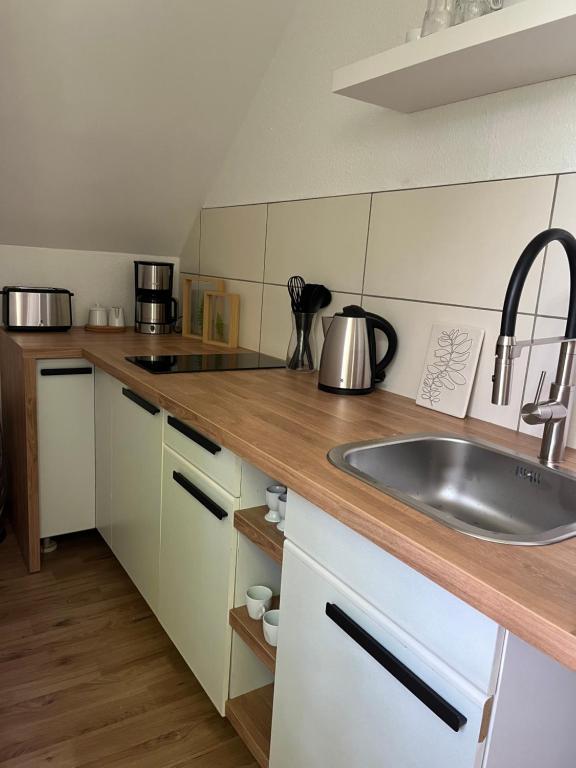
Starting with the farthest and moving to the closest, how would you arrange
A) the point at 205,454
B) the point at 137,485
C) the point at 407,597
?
the point at 137,485
the point at 205,454
the point at 407,597

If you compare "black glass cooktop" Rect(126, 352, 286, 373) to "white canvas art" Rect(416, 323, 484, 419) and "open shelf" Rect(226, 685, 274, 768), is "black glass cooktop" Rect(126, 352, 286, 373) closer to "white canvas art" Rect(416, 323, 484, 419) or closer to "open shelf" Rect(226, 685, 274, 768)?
"white canvas art" Rect(416, 323, 484, 419)

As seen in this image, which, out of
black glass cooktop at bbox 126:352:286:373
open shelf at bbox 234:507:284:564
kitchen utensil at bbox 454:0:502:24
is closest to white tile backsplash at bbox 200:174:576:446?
black glass cooktop at bbox 126:352:286:373

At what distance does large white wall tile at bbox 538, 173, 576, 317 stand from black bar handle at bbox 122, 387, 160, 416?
100 centimetres

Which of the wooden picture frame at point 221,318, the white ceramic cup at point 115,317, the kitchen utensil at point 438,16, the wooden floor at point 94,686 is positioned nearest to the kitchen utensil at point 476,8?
the kitchen utensil at point 438,16

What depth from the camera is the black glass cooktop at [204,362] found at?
1749 millimetres

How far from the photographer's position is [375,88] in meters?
1.31

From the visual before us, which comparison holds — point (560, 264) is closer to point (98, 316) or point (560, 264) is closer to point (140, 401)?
point (140, 401)

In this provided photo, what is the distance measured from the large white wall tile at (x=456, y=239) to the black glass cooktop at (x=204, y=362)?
462 millimetres

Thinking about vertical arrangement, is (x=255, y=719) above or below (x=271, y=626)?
below

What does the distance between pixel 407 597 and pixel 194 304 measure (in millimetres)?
1928

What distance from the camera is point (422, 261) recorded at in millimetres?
1501

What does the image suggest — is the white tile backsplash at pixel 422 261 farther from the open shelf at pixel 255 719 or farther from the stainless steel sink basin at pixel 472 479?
the open shelf at pixel 255 719

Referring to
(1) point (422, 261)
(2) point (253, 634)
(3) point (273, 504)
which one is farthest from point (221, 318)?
(2) point (253, 634)

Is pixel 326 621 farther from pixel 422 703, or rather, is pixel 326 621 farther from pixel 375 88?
pixel 375 88
